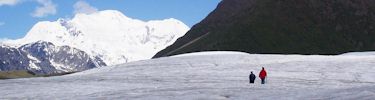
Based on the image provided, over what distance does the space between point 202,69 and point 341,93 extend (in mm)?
29547

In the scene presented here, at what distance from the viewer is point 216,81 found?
49375 millimetres

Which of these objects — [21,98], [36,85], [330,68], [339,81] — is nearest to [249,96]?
[21,98]

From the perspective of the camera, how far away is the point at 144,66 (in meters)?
64.1

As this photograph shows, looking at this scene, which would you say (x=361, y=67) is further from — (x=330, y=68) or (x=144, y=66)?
(x=144, y=66)

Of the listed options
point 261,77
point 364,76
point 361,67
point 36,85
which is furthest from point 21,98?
point 361,67

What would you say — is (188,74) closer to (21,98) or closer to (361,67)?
(361,67)

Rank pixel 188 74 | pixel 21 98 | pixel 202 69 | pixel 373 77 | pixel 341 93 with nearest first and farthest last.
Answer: pixel 341 93, pixel 21 98, pixel 373 77, pixel 188 74, pixel 202 69

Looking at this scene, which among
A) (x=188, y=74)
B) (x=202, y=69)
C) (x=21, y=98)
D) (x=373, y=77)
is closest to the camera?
(x=21, y=98)

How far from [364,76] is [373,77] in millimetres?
712

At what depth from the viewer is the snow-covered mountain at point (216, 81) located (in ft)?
114

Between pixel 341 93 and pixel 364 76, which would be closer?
pixel 341 93

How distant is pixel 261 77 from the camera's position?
1897 inches

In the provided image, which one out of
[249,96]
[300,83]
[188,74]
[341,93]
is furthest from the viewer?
[188,74]

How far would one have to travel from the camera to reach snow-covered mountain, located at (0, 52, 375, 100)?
34.6 meters
